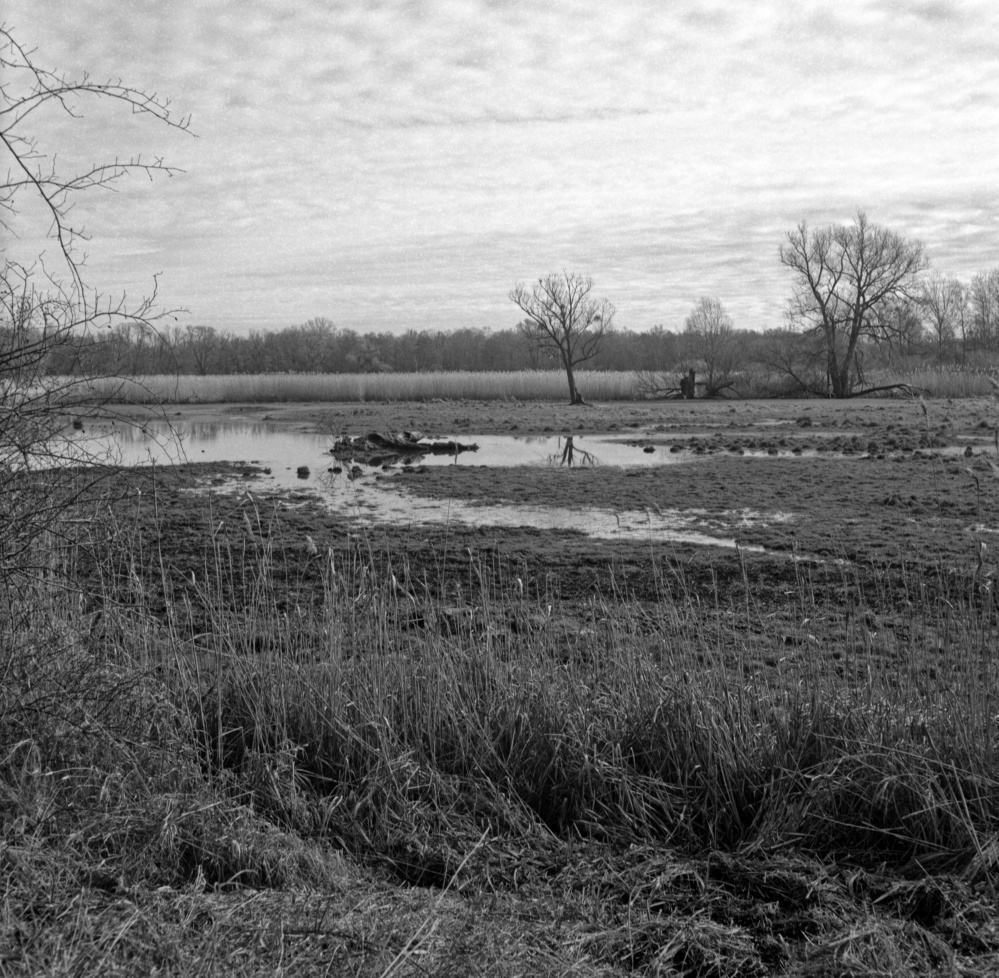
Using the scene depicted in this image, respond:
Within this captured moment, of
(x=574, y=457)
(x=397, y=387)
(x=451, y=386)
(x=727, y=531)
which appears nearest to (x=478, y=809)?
(x=727, y=531)

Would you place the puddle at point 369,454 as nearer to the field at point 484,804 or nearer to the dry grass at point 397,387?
the field at point 484,804

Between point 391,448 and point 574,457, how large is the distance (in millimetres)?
3917

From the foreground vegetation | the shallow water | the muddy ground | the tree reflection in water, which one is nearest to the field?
the muddy ground

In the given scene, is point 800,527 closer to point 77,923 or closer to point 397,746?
point 397,746

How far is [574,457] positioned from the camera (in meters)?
19.4

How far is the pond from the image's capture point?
36.1 feet

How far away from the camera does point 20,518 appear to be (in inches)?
156

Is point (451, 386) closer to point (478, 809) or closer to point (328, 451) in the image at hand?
point (328, 451)

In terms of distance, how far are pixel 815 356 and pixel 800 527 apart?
3698cm

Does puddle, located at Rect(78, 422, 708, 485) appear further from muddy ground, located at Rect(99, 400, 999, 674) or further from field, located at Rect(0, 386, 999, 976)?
field, located at Rect(0, 386, 999, 976)

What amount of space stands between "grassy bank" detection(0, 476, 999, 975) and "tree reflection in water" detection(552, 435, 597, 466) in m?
12.9

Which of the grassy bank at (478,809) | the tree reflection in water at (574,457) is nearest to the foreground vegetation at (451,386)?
the tree reflection in water at (574,457)

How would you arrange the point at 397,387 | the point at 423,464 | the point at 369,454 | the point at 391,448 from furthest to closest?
the point at 397,387, the point at 391,448, the point at 369,454, the point at 423,464

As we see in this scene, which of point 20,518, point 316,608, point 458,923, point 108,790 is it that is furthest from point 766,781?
point 316,608
